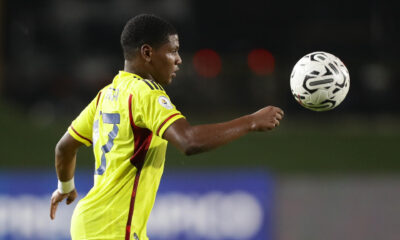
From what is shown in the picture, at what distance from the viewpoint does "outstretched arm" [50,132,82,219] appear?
184 inches

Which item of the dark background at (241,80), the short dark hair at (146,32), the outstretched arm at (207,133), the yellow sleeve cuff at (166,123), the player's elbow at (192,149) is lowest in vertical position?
the player's elbow at (192,149)

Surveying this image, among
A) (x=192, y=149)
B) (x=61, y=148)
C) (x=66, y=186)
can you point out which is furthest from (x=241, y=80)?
(x=192, y=149)

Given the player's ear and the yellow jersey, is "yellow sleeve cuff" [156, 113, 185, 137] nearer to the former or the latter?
the yellow jersey

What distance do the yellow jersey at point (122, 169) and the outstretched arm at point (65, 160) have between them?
55cm

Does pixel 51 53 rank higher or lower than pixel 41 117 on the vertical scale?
higher

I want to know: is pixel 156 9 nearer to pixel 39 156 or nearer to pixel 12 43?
pixel 12 43

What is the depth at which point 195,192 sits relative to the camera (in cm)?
917

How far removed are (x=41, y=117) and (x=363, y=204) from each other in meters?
4.49

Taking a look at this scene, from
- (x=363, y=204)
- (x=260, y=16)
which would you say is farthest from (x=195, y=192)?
(x=260, y=16)

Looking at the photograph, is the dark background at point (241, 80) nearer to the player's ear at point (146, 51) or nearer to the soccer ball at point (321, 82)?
the soccer ball at point (321, 82)

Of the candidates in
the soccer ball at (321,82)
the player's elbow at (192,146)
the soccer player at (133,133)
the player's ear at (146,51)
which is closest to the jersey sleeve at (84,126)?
the soccer player at (133,133)

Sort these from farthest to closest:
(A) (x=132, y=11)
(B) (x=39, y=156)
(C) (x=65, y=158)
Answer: (A) (x=132, y=11)
(B) (x=39, y=156)
(C) (x=65, y=158)

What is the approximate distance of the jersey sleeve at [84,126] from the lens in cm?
449

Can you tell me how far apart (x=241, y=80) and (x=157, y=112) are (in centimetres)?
627
